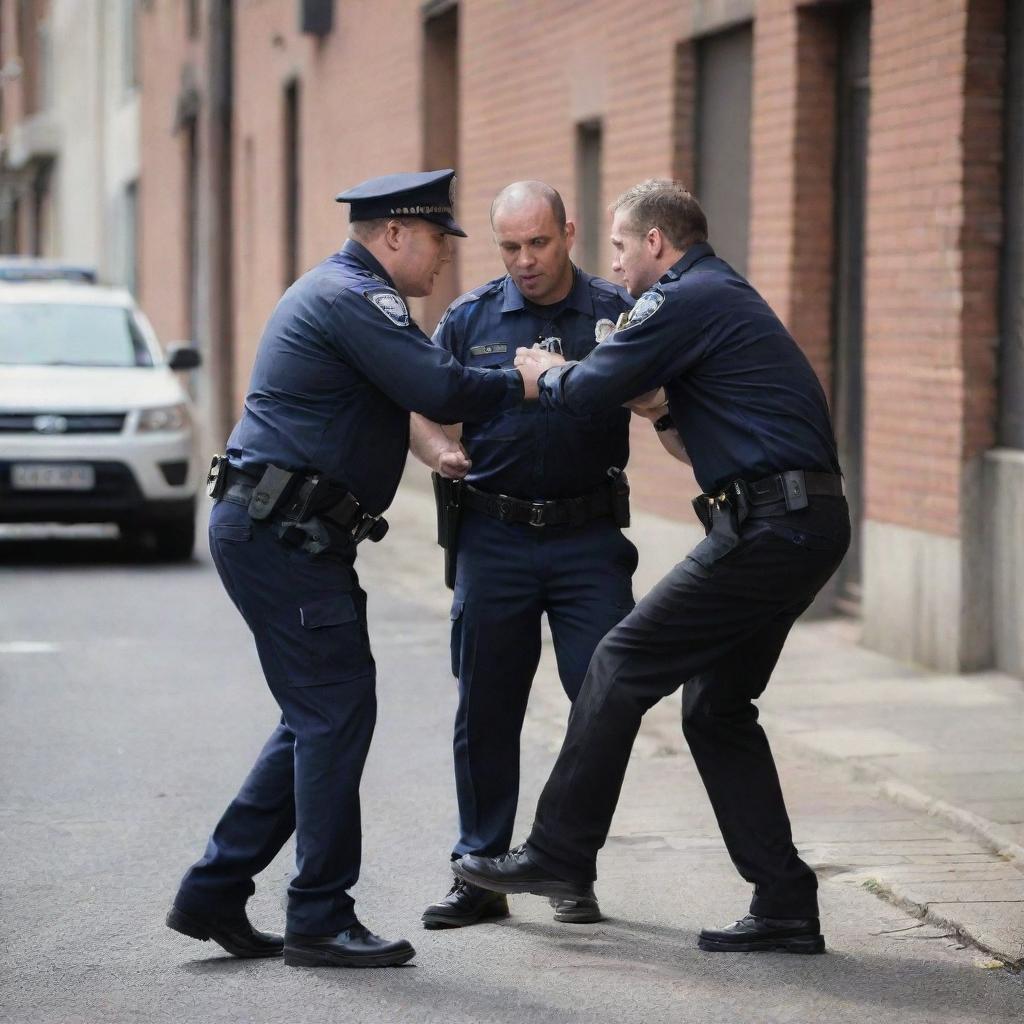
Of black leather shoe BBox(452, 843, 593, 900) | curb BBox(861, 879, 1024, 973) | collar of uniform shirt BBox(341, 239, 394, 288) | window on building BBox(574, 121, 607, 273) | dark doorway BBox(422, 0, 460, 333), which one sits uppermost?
dark doorway BBox(422, 0, 460, 333)

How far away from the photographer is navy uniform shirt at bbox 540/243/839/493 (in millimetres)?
5156

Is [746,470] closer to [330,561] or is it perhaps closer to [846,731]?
[330,561]

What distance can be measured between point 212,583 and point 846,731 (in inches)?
229

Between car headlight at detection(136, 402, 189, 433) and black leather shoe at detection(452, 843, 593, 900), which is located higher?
car headlight at detection(136, 402, 189, 433)

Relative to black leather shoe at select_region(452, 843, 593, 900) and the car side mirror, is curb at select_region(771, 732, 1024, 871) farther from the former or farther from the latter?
the car side mirror

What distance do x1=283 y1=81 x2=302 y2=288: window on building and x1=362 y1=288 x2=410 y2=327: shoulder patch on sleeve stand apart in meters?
19.0

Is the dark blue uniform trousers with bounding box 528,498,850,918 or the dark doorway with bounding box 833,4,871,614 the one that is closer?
the dark blue uniform trousers with bounding box 528,498,850,918

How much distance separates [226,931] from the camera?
5.27 m

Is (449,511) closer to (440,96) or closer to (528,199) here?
(528,199)

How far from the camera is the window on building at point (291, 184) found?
24.0 m

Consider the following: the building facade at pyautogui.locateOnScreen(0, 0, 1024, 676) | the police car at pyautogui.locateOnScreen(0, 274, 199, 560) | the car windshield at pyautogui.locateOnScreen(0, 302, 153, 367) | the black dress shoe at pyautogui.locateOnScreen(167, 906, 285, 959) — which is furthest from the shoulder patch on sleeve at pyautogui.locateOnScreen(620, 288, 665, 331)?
the car windshield at pyautogui.locateOnScreen(0, 302, 153, 367)

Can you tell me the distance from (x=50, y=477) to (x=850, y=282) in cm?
541

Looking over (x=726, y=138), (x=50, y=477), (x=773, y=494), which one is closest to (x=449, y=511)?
(x=773, y=494)

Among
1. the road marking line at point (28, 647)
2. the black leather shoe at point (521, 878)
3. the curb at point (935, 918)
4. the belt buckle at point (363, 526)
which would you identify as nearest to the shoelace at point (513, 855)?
the black leather shoe at point (521, 878)
